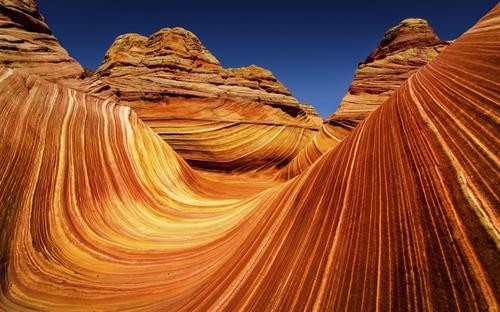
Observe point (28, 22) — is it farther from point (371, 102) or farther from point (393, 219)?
point (371, 102)

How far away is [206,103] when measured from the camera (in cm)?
1002

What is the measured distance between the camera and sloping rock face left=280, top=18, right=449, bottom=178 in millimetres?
9328

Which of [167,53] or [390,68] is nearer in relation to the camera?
[390,68]

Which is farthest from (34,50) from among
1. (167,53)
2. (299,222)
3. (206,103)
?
(299,222)

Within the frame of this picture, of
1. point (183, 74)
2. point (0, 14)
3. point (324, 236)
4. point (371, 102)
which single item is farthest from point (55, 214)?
point (371, 102)

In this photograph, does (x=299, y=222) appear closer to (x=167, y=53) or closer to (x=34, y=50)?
(x=34, y=50)

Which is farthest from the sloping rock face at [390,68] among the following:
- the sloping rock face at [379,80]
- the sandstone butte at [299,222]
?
the sandstone butte at [299,222]

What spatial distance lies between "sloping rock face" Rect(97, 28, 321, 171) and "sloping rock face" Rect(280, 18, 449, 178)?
139cm

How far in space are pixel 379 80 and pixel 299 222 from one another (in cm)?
974

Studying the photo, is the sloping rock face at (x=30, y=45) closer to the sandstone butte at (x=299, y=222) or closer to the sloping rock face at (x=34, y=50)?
the sloping rock face at (x=34, y=50)

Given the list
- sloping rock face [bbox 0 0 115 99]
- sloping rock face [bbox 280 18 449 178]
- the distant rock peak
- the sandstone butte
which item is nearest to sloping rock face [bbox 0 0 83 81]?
sloping rock face [bbox 0 0 115 99]

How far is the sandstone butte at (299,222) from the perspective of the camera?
1.26 m

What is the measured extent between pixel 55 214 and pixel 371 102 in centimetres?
904

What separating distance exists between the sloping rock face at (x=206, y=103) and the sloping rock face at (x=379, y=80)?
4.57ft
